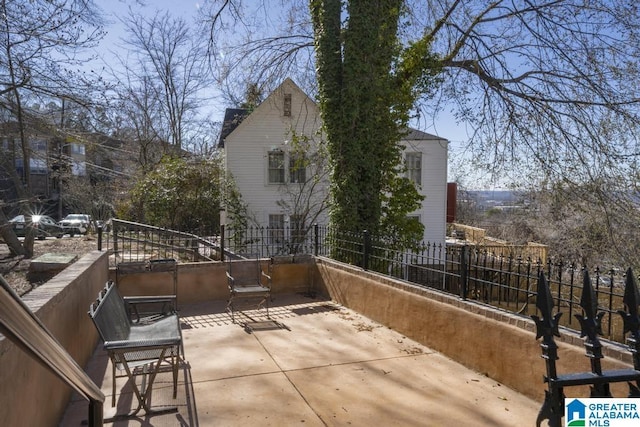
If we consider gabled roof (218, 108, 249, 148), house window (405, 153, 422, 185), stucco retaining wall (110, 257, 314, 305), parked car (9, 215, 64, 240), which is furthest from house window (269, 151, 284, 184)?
stucco retaining wall (110, 257, 314, 305)

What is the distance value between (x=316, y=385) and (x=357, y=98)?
6.08m

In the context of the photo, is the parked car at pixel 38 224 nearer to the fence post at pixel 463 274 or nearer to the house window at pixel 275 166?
the fence post at pixel 463 274

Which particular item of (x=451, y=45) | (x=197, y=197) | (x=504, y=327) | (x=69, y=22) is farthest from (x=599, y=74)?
(x=197, y=197)

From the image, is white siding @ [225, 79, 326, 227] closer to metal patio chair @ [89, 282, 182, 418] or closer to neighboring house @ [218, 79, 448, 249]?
neighboring house @ [218, 79, 448, 249]

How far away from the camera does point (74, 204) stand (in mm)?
24484

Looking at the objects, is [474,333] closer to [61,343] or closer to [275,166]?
[61,343]

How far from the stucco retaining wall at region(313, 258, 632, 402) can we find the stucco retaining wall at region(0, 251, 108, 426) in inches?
146

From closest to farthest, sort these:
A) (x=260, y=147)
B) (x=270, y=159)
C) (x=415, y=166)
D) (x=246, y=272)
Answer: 1. (x=246, y=272)
2. (x=260, y=147)
3. (x=270, y=159)
4. (x=415, y=166)

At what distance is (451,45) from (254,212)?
978cm

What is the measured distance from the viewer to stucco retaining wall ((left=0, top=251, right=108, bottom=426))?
2426 millimetres

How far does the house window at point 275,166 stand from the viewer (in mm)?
17766

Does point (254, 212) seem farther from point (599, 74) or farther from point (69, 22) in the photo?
point (599, 74)

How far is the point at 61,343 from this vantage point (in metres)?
3.66

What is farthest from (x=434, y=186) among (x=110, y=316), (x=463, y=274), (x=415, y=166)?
(x=110, y=316)
